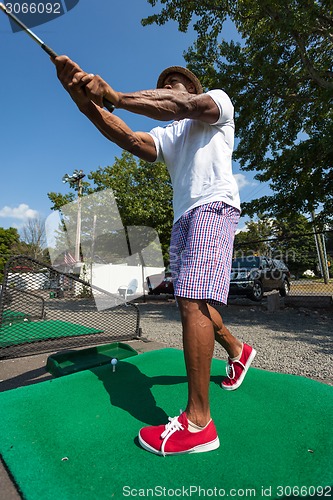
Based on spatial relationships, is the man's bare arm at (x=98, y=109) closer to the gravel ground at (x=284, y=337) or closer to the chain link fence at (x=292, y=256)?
the gravel ground at (x=284, y=337)

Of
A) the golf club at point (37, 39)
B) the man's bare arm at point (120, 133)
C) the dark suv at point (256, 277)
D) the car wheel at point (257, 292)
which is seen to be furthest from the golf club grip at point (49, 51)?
the car wheel at point (257, 292)

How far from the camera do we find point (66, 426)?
1.54m

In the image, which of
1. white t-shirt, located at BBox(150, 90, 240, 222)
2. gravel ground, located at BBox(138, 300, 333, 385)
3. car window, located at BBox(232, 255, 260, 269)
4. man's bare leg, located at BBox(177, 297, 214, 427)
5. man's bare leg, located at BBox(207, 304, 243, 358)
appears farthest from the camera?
car window, located at BBox(232, 255, 260, 269)

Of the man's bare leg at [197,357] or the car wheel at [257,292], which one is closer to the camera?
the man's bare leg at [197,357]

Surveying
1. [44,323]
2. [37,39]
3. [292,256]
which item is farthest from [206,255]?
[292,256]

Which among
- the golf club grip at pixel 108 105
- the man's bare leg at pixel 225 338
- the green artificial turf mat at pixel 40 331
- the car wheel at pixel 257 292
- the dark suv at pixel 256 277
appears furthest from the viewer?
the car wheel at pixel 257 292

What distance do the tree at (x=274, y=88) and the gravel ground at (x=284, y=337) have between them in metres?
2.70

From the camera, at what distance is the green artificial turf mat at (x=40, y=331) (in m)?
3.92

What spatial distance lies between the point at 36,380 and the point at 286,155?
7.38 meters

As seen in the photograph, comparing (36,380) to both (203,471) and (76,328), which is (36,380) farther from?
(76,328)

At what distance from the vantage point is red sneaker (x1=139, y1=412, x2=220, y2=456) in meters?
1.28

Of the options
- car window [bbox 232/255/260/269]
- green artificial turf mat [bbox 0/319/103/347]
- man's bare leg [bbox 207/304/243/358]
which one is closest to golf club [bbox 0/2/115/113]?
man's bare leg [bbox 207/304/243/358]

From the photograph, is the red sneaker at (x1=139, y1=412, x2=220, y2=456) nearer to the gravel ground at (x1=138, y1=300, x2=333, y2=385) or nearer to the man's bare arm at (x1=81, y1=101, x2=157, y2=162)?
the man's bare arm at (x1=81, y1=101, x2=157, y2=162)

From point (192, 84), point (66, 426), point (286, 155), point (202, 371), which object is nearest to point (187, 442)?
point (202, 371)
